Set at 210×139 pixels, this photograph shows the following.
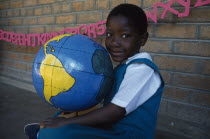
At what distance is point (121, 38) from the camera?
1334 mm

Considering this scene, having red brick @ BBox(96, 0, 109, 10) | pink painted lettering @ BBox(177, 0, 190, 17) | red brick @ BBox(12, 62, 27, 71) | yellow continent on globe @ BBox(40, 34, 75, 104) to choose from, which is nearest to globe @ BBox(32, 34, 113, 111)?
yellow continent on globe @ BBox(40, 34, 75, 104)

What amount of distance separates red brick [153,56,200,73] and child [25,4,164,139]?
0.94 metres

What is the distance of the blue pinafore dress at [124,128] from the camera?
1.09 meters

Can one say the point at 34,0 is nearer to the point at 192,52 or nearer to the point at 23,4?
the point at 23,4

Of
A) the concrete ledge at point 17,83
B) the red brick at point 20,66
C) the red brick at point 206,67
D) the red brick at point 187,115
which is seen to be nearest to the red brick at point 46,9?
the red brick at point 20,66

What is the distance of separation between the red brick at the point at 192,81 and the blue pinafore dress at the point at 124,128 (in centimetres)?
96

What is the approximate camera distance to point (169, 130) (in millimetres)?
2297

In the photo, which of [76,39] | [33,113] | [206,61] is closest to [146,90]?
[76,39]

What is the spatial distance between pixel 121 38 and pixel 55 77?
1.59ft

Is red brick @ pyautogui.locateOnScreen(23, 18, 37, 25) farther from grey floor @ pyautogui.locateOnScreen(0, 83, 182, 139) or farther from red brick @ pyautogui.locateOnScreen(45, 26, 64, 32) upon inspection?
grey floor @ pyautogui.locateOnScreen(0, 83, 182, 139)

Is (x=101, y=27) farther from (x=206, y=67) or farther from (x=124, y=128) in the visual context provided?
(x=124, y=128)

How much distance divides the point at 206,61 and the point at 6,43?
3.69 meters

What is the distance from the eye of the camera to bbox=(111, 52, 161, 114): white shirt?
1.15m

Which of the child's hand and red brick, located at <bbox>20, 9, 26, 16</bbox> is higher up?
red brick, located at <bbox>20, 9, 26, 16</bbox>
